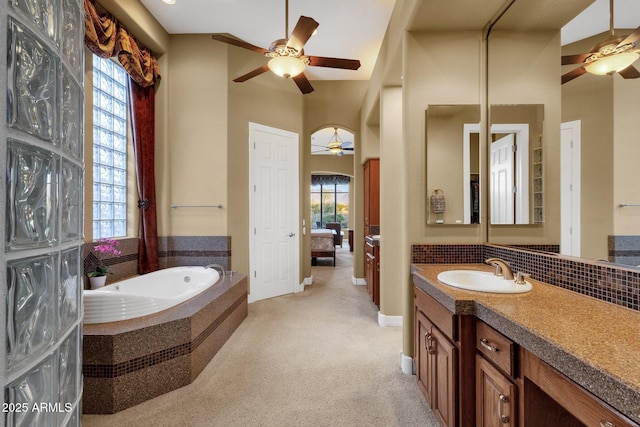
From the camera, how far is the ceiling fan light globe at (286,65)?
2.72 meters

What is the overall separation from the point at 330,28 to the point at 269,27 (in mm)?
746

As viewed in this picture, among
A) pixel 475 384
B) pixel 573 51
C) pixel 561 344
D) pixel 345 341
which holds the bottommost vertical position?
pixel 345 341

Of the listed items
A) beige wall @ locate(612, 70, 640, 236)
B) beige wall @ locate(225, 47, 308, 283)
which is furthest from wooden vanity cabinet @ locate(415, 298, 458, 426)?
beige wall @ locate(225, 47, 308, 283)

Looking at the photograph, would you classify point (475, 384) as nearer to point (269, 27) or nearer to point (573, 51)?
point (573, 51)

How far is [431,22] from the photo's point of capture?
216cm

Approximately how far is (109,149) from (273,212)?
210cm

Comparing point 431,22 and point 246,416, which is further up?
point 431,22

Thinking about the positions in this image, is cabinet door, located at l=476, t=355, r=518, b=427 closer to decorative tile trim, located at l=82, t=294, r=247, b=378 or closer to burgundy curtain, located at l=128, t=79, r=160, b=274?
decorative tile trim, located at l=82, t=294, r=247, b=378

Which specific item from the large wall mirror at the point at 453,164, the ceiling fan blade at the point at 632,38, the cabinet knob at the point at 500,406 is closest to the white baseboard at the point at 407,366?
the large wall mirror at the point at 453,164

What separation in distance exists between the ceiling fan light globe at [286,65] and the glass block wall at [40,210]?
2164 millimetres

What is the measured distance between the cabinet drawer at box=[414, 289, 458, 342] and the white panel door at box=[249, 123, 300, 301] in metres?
2.63

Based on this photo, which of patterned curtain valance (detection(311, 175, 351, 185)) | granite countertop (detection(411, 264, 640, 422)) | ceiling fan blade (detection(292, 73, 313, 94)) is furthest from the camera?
patterned curtain valance (detection(311, 175, 351, 185))

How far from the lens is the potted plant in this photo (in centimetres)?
272

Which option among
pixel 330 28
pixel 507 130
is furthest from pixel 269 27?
pixel 507 130
